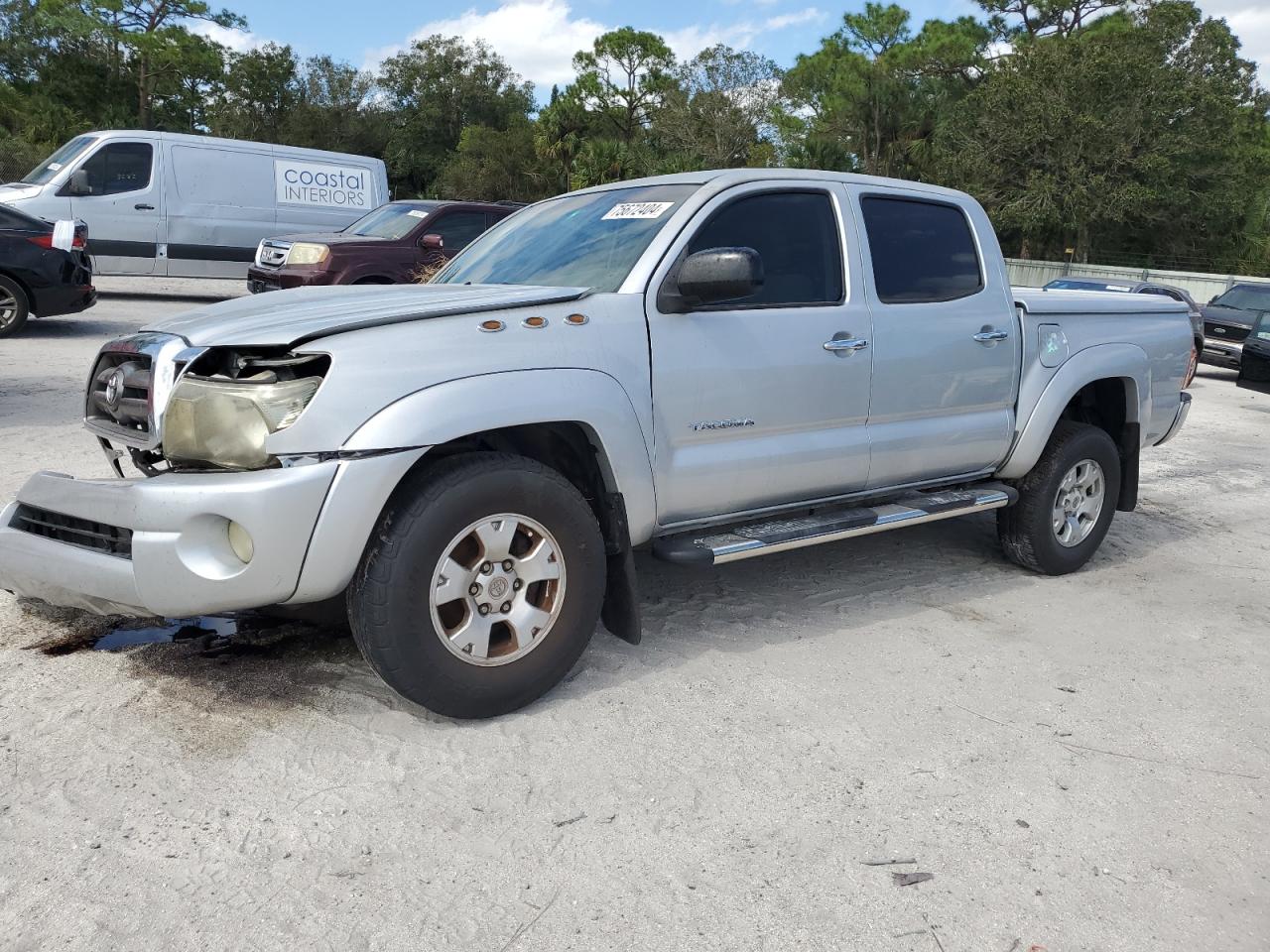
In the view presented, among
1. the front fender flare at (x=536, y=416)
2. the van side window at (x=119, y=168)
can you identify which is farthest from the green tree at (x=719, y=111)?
the front fender flare at (x=536, y=416)

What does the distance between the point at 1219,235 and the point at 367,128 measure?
41.2 meters

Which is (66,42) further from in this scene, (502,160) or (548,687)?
(548,687)

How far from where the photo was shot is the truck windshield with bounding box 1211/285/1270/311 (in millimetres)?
18353

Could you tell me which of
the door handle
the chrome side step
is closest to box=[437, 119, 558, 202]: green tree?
the chrome side step

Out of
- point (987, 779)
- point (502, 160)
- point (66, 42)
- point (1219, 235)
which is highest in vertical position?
point (66, 42)

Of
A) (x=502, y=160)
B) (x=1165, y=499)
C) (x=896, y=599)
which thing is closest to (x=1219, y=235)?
(x=502, y=160)

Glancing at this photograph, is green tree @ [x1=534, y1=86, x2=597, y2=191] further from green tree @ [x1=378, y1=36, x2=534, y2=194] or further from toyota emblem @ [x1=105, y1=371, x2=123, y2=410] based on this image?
toyota emblem @ [x1=105, y1=371, x2=123, y2=410]

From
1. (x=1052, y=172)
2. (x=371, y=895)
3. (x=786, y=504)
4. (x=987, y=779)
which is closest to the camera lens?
(x=371, y=895)

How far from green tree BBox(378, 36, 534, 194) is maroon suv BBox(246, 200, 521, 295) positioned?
48.0 metres

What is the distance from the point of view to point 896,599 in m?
4.99

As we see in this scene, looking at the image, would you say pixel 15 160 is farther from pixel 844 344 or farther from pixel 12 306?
pixel 844 344

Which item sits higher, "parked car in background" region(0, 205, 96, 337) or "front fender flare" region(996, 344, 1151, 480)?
"parked car in background" region(0, 205, 96, 337)

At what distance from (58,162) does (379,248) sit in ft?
17.6

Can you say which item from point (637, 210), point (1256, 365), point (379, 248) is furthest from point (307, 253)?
point (1256, 365)
